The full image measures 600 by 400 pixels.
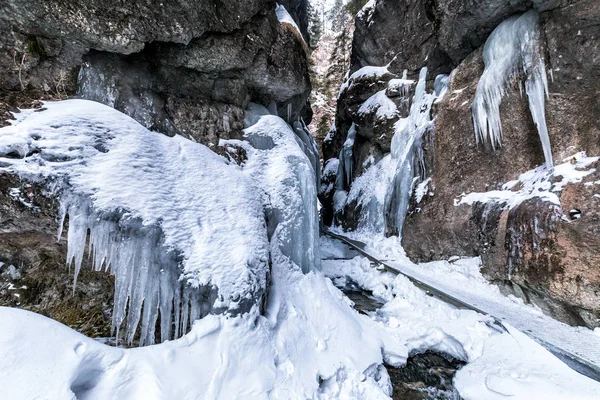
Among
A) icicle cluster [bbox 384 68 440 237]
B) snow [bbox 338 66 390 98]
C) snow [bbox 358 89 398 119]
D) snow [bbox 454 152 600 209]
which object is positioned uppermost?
snow [bbox 338 66 390 98]

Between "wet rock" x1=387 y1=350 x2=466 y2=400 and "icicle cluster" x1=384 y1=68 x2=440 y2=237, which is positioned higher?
"icicle cluster" x1=384 y1=68 x2=440 y2=237

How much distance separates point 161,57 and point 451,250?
9414 mm

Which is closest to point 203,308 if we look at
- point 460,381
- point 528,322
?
point 460,381

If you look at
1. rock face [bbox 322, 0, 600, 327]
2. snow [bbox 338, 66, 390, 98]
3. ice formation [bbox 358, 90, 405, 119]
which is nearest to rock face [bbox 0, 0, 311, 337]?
rock face [bbox 322, 0, 600, 327]

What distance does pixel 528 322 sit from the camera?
467cm

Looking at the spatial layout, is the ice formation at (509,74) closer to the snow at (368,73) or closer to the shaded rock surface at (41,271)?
the snow at (368,73)

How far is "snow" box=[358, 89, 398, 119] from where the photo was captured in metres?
14.3

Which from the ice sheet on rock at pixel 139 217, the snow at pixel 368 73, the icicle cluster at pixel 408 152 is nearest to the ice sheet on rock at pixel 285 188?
the ice sheet on rock at pixel 139 217

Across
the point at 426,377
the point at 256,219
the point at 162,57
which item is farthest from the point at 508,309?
the point at 162,57

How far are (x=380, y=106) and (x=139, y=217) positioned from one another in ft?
46.6

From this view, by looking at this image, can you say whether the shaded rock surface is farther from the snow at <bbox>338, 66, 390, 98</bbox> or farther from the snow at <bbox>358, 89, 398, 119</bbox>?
the snow at <bbox>338, 66, 390, 98</bbox>

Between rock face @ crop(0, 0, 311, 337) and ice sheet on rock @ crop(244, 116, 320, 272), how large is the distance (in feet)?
2.87

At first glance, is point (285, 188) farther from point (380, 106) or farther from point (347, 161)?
point (347, 161)

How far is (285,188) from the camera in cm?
587
